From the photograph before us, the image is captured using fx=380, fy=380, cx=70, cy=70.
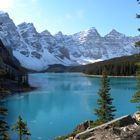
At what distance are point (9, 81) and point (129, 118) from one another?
460 feet

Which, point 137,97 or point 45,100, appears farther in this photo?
point 45,100

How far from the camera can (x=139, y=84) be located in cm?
3434

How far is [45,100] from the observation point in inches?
4906

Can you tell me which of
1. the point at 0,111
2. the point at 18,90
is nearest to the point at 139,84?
the point at 0,111

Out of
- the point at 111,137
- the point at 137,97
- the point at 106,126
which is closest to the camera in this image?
the point at 111,137

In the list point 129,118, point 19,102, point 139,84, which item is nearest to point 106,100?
point 139,84

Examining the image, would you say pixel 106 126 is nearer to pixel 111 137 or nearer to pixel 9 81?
pixel 111 137

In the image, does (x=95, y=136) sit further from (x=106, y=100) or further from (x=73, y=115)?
(x=73, y=115)

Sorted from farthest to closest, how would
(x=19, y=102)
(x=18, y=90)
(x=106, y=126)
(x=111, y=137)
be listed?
(x=18, y=90), (x=19, y=102), (x=106, y=126), (x=111, y=137)

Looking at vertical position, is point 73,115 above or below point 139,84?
below

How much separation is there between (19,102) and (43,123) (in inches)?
1646

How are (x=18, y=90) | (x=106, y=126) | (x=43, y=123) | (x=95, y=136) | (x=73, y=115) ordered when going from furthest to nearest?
1. (x=18, y=90)
2. (x=73, y=115)
3. (x=43, y=123)
4. (x=106, y=126)
5. (x=95, y=136)

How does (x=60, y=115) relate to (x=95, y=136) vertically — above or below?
below

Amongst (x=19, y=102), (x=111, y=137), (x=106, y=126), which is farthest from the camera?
(x=19, y=102)
